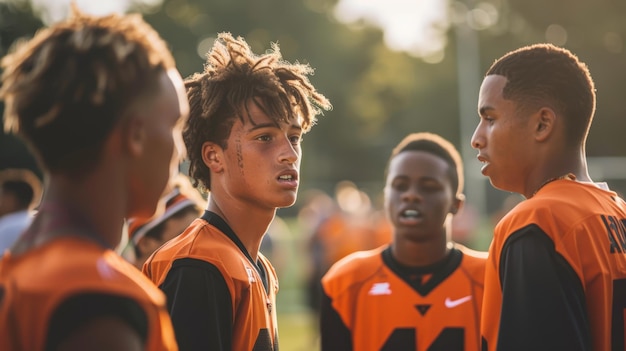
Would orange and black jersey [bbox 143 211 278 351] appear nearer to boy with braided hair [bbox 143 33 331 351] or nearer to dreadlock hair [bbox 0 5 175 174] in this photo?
boy with braided hair [bbox 143 33 331 351]

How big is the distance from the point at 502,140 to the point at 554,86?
1.03 feet

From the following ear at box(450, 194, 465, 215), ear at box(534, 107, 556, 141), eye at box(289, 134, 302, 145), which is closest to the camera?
ear at box(534, 107, 556, 141)

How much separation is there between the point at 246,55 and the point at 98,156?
6.11 ft

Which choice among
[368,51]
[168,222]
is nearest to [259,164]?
[168,222]

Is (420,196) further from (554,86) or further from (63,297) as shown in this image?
(63,297)

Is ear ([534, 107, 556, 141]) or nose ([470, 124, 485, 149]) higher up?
ear ([534, 107, 556, 141])

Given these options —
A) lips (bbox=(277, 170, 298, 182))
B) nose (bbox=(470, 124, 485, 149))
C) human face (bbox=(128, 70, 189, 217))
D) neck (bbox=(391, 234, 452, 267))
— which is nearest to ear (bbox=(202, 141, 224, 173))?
lips (bbox=(277, 170, 298, 182))

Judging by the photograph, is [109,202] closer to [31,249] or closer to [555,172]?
[31,249]

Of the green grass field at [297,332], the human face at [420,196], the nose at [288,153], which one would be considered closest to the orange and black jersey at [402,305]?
the human face at [420,196]

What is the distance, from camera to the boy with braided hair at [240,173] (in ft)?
10.9

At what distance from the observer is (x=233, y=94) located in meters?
3.84

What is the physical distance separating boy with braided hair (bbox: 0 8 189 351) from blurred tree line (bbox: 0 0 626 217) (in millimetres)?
36908

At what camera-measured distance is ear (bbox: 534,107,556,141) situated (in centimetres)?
343

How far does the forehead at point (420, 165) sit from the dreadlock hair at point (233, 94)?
1249mm
